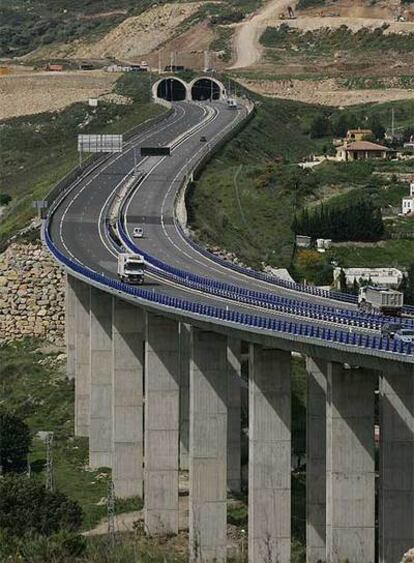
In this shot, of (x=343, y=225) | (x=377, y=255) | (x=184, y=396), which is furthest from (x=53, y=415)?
(x=343, y=225)

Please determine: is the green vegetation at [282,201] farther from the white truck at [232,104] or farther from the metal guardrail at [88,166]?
the white truck at [232,104]

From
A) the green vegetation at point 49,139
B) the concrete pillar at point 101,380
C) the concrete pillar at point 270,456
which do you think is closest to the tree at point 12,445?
the concrete pillar at point 101,380

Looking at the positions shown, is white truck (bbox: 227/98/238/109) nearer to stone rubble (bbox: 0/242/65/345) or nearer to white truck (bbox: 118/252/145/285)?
stone rubble (bbox: 0/242/65/345)

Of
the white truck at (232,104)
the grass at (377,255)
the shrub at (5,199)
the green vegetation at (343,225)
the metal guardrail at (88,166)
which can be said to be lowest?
the grass at (377,255)

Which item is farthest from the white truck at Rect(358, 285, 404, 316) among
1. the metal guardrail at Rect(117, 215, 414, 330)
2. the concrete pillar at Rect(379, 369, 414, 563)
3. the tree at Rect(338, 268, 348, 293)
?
the tree at Rect(338, 268, 348, 293)

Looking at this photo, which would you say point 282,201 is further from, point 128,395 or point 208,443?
point 208,443

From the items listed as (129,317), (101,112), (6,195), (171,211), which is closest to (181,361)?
(129,317)
